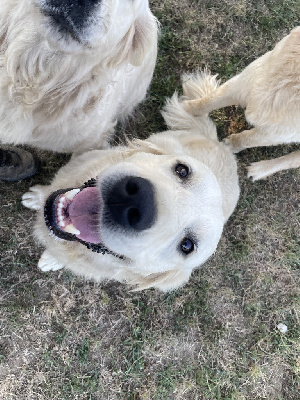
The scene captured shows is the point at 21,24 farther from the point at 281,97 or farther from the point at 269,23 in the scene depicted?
the point at 269,23

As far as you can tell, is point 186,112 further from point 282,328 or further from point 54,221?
Result: point 282,328

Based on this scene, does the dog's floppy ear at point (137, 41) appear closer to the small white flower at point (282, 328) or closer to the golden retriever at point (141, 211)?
the golden retriever at point (141, 211)

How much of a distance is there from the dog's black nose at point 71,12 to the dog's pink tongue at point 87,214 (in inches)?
37.4

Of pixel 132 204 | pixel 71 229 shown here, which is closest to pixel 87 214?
pixel 71 229

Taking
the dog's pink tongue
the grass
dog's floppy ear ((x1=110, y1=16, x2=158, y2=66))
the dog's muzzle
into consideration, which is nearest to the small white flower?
the grass

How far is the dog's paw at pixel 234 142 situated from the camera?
3774 millimetres

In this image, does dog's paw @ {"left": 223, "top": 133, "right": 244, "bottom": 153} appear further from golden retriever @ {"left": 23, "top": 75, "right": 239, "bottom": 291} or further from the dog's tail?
golden retriever @ {"left": 23, "top": 75, "right": 239, "bottom": 291}

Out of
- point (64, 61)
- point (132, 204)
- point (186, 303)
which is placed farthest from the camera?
point (186, 303)

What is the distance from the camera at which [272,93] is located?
114 inches

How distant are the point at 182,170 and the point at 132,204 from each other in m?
0.55

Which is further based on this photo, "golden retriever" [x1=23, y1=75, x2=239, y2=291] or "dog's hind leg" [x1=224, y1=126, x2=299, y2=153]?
"dog's hind leg" [x1=224, y1=126, x2=299, y2=153]

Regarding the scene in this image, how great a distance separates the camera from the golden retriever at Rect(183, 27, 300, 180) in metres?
2.81

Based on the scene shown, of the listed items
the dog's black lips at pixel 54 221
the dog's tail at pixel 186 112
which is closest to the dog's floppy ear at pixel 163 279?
the dog's black lips at pixel 54 221

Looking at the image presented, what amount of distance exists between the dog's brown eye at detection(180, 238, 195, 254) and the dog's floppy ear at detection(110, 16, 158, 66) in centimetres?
121
